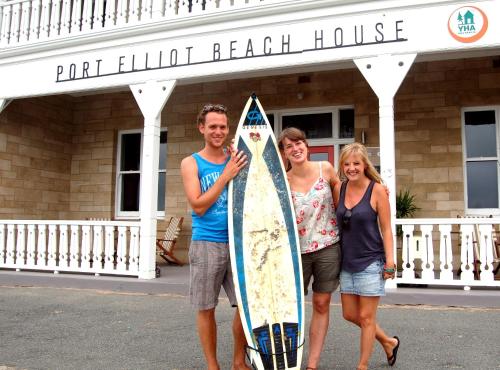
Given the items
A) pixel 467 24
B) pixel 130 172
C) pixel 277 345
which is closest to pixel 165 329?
pixel 277 345

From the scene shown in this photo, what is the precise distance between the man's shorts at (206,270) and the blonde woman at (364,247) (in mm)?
761

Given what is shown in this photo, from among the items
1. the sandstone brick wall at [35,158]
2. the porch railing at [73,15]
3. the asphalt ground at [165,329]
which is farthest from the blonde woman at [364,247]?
the sandstone brick wall at [35,158]

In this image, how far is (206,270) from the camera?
2844mm

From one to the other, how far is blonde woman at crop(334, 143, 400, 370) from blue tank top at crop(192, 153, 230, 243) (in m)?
0.72

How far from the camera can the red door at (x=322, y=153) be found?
8805 millimetres

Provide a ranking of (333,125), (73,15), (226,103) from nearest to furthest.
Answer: (73,15), (333,125), (226,103)

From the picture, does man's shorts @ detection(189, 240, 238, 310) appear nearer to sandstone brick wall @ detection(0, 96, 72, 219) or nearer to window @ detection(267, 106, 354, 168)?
window @ detection(267, 106, 354, 168)

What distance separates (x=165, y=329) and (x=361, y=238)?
8.00 feet

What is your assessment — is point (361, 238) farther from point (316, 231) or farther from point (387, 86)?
point (387, 86)

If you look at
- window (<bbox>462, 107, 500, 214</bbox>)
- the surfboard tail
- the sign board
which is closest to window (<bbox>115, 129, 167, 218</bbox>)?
the sign board

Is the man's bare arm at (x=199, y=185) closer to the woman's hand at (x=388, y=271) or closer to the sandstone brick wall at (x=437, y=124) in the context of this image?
the woman's hand at (x=388, y=271)

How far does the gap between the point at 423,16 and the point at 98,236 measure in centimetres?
556

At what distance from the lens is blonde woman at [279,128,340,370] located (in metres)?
3.04

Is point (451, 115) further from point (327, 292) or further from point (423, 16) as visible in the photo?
point (327, 292)
